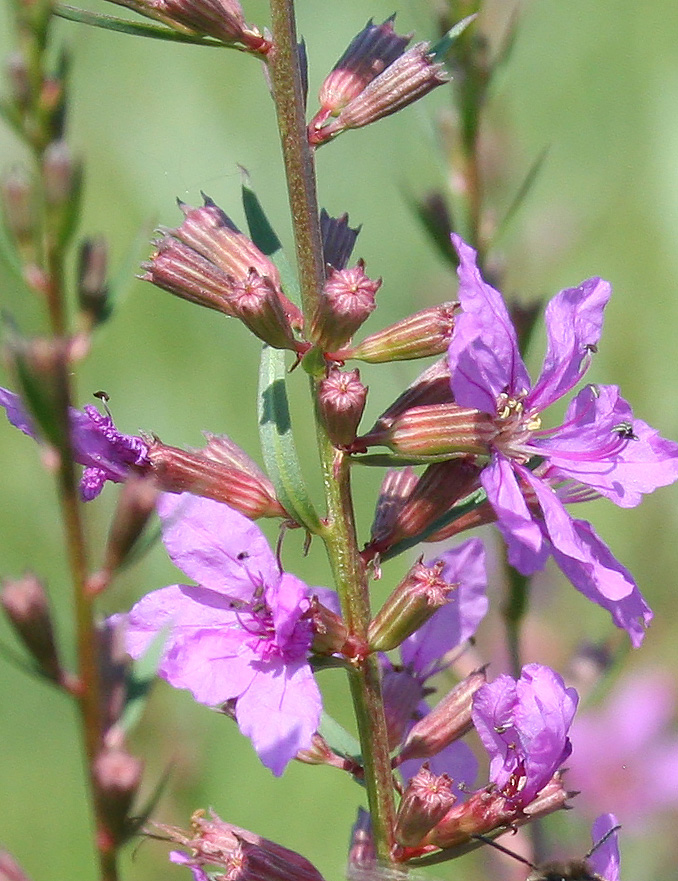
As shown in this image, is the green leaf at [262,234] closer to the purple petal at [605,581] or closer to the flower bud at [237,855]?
the purple petal at [605,581]

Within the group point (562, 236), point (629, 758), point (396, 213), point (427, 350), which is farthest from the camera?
point (396, 213)

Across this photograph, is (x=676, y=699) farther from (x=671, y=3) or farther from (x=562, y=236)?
(x=671, y=3)

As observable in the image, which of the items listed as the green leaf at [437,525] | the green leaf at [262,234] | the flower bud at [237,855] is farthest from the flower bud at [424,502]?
the flower bud at [237,855]

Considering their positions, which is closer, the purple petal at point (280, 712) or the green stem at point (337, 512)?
the purple petal at point (280, 712)

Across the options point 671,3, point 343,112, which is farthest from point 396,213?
point 343,112

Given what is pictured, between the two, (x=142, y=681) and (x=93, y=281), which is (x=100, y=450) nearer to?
(x=93, y=281)

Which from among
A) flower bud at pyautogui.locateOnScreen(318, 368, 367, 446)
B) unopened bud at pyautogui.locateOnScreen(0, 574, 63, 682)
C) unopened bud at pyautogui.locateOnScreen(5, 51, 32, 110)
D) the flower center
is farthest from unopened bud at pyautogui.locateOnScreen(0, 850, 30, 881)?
unopened bud at pyautogui.locateOnScreen(5, 51, 32, 110)
